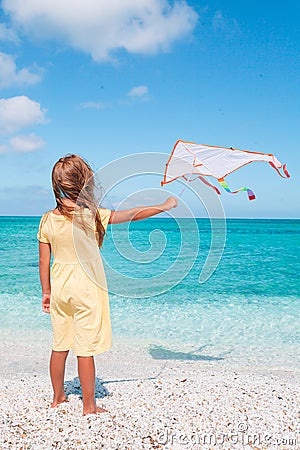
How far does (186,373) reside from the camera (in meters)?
5.37

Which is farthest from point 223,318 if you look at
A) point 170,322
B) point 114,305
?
point 114,305

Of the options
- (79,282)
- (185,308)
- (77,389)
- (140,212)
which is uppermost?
(140,212)

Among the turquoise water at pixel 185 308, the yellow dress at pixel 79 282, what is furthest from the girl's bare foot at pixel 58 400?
the turquoise water at pixel 185 308

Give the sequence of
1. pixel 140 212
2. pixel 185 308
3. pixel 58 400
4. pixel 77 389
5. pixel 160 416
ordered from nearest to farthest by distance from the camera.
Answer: pixel 140 212 → pixel 160 416 → pixel 58 400 → pixel 77 389 → pixel 185 308

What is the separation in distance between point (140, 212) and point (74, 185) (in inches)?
21.6

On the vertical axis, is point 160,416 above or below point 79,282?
below

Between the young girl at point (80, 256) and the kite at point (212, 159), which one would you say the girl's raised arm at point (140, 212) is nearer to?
the young girl at point (80, 256)

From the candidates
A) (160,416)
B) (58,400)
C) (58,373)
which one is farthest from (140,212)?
(58,400)

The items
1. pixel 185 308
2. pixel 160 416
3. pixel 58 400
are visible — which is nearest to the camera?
pixel 160 416

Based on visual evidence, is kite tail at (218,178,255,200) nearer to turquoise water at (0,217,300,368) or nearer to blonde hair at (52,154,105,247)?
turquoise water at (0,217,300,368)

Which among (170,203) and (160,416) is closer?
(170,203)

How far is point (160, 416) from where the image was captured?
11.8 ft

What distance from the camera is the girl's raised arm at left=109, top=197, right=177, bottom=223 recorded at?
3.38 metres

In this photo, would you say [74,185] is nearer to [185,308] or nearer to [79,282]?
[79,282]
